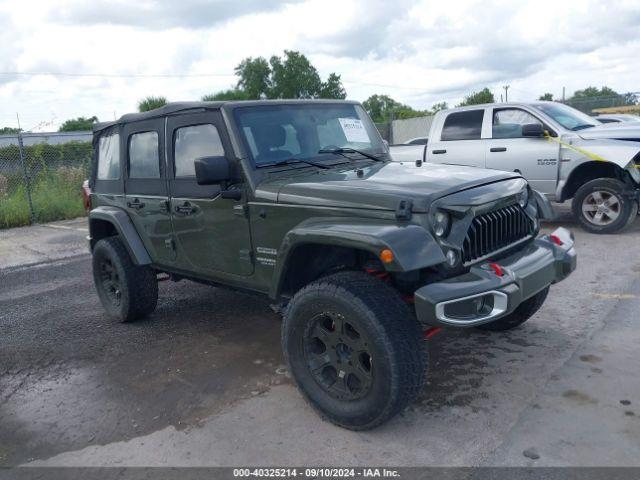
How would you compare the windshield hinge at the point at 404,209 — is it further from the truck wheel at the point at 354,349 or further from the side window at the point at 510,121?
the side window at the point at 510,121

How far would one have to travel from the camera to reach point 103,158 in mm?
5652

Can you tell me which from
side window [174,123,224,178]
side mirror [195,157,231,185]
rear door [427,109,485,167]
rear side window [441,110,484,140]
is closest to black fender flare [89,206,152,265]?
side window [174,123,224,178]

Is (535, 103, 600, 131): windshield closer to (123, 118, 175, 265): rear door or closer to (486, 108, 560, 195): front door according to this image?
(486, 108, 560, 195): front door

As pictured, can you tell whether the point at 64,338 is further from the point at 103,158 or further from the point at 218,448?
the point at 218,448

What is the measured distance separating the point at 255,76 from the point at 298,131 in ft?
175

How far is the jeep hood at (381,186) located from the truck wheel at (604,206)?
450 cm

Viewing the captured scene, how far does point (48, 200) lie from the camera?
42.5 ft

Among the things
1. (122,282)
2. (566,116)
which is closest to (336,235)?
(122,282)

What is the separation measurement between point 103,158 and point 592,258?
546cm

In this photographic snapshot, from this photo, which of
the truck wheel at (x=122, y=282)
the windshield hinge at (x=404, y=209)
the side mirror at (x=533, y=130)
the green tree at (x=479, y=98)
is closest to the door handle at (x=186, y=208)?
the truck wheel at (x=122, y=282)

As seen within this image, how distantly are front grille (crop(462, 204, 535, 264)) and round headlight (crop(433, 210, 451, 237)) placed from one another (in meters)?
0.16

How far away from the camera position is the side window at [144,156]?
4758mm

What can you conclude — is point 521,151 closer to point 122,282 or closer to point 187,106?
point 187,106

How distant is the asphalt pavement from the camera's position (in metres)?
3.12
